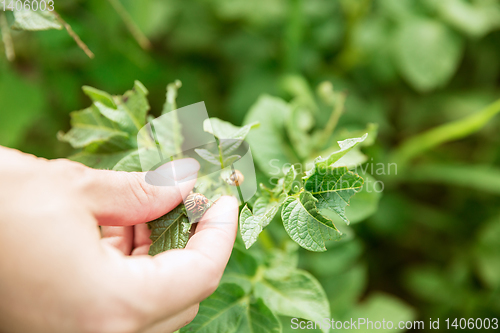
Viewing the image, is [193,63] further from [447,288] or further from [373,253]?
[447,288]

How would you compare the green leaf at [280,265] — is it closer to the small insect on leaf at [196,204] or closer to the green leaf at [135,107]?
the small insect on leaf at [196,204]

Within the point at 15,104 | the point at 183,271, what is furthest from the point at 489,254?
the point at 15,104

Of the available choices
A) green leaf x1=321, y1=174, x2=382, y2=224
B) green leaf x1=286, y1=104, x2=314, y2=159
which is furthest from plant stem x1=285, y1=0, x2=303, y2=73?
green leaf x1=321, y1=174, x2=382, y2=224

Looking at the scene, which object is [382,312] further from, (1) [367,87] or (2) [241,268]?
(1) [367,87]

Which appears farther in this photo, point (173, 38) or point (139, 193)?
point (173, 38)

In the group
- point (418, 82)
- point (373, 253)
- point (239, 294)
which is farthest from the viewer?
point (373, 253)

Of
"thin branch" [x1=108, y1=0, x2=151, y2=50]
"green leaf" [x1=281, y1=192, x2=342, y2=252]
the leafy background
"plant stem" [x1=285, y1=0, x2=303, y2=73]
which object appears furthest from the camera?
"plant stem" [x1=285, y1=0, x2=303, y2=73]

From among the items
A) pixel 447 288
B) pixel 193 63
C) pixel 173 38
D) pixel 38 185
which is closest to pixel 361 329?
pixel 447 288

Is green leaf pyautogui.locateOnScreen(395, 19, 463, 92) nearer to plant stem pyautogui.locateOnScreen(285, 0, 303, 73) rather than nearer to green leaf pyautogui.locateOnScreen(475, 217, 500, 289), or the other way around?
plant stem pyautogui.locateOnScreen(285, 0, 303, 73)
